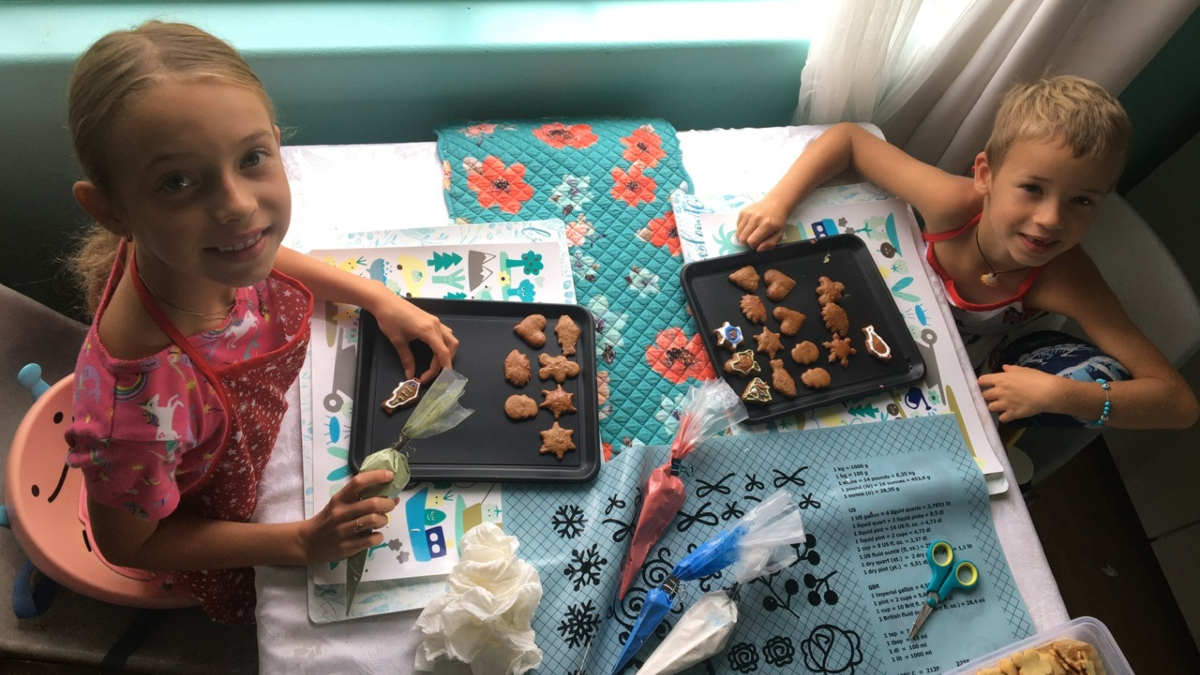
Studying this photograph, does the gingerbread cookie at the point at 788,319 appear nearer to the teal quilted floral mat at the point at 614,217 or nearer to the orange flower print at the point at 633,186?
the teal quilted floral mat at the point at 614,217

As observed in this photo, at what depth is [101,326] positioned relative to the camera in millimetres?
838

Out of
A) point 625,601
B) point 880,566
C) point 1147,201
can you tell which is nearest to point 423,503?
point 625,601

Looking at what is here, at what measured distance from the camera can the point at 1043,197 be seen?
1175 millimetres

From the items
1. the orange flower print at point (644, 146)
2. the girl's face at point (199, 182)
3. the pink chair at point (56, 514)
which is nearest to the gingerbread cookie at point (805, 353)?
the orange flower print at point (644, 146)

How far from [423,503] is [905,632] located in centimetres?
66

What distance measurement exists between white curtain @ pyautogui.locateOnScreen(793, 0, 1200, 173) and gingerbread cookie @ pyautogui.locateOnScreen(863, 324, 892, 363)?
0.51 meters

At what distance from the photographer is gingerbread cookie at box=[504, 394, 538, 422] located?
1116 millimetres

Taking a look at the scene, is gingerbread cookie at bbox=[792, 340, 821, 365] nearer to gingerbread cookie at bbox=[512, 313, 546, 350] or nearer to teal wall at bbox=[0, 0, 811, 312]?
gingerbread cookie at bbox=[512, 313, 546, 350]

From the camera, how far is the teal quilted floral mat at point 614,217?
1194 mm

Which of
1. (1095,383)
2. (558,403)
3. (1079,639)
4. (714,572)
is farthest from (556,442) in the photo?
(1095,383)

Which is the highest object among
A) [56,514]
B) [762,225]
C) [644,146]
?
[644,146]

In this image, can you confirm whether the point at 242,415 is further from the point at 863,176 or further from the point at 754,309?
the point at 863,176

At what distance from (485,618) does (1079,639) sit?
0.77 meters

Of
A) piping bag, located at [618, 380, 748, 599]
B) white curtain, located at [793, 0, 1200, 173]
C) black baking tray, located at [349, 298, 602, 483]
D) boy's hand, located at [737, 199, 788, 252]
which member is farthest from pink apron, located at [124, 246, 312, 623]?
white curtain, located at [793, 0, 1200, 173]
